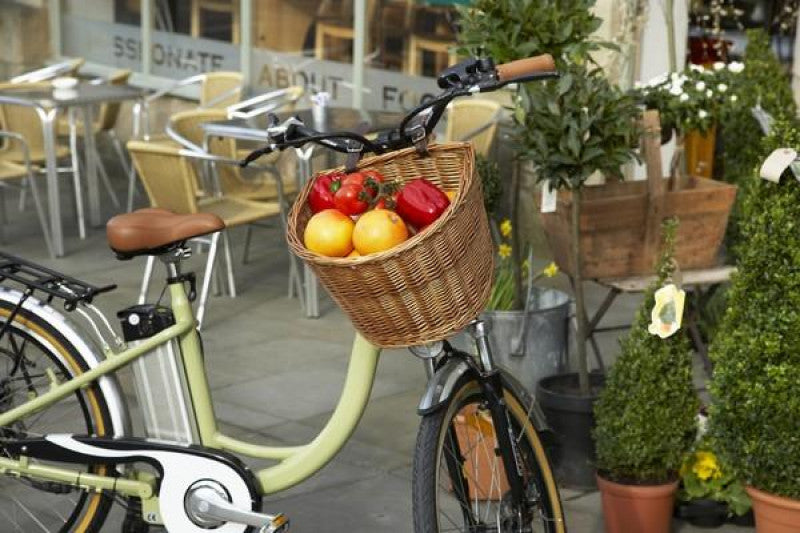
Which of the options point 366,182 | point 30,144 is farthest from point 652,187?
point 30,144

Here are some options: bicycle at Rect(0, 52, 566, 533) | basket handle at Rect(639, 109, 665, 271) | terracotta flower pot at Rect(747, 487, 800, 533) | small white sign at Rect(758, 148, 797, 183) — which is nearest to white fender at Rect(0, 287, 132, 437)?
bicycle at Rect(0, 52, 566, 533)

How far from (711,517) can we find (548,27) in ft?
5.56

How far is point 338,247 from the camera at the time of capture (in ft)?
11.6

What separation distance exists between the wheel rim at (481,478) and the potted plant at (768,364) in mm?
711

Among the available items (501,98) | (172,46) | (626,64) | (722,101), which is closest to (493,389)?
(722,101)

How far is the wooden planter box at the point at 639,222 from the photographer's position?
5594 mm

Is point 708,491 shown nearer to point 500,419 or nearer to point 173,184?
point 500,419

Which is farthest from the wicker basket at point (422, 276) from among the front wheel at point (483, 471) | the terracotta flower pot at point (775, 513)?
the terracotta flower pot at point (775, 513)

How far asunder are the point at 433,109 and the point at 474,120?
14.7 feet

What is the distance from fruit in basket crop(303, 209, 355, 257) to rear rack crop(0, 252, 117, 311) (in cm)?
82

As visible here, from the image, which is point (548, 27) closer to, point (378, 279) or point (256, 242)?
point (378, 279)

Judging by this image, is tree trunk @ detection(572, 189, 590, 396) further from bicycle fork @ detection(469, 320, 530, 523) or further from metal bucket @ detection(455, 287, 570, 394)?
bicycle fork @ detection(469, 320, 530, 523)

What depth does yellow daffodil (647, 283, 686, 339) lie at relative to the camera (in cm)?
454

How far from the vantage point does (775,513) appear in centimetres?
438
